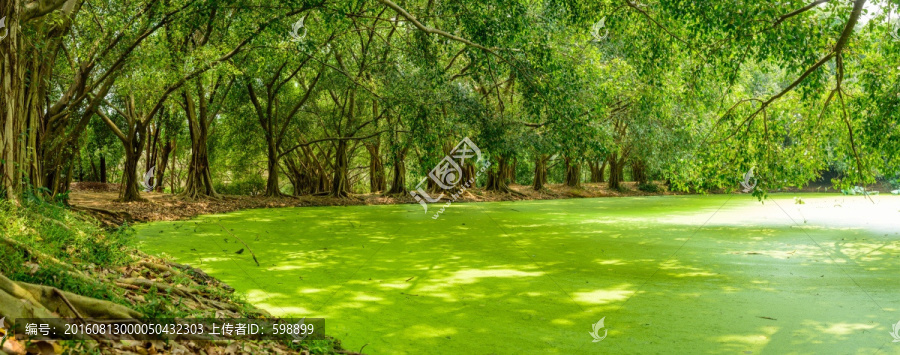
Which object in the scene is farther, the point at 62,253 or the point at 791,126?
the point at 791,126

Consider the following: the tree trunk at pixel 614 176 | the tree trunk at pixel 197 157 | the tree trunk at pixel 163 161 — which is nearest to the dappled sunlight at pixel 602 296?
the tree trunk at pixel 197 157

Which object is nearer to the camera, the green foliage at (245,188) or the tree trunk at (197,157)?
the tree trunk at (197,157)

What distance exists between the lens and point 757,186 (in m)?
7.27

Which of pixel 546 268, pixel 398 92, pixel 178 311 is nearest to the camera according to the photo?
pixel 178 311

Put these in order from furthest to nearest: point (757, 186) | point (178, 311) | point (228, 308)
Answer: point (757, 186)
point (228, 308)
point (178, 311)

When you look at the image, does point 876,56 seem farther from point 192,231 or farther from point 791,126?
point 192,231

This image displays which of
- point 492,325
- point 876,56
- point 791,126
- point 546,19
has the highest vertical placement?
point 546,19

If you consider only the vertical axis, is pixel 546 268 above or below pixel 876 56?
below

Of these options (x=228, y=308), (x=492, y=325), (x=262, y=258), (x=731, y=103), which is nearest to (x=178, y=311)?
(x=228, y=308)

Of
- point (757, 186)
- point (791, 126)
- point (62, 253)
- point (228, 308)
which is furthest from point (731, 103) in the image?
point (62, 253)

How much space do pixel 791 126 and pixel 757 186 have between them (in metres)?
1.39

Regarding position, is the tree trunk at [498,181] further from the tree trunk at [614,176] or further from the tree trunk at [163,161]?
the tree trunk at [163,161]

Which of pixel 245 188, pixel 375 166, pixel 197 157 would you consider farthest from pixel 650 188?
pixel 197 157

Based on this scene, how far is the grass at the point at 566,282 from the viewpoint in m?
3.16
